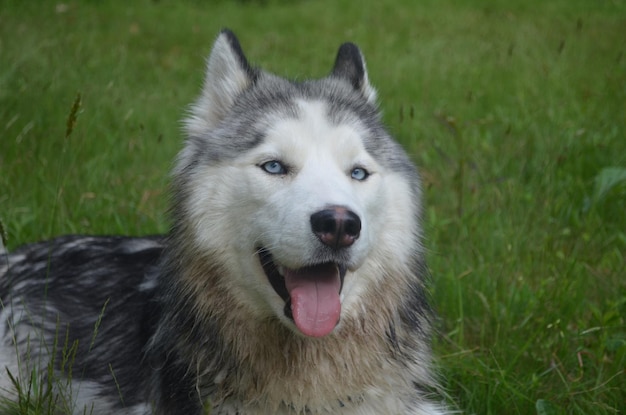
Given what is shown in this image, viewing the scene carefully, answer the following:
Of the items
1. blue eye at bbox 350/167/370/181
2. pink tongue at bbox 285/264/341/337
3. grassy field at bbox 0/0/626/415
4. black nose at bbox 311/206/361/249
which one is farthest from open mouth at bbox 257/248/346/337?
grassy field at bbox 0/0/626/415

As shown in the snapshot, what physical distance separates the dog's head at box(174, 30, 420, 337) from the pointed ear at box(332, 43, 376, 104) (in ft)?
0.91

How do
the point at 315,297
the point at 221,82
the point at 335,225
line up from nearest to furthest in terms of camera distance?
the point at 335,225
the point at 315,297
the point at 221,82

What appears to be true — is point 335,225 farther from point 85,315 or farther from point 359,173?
point 85,315

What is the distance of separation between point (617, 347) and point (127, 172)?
3.57 metres

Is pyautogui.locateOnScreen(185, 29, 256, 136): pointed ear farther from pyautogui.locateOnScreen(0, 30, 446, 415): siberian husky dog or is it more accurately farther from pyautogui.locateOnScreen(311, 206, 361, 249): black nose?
pyautogui.locateOnScreen(311, 206, 361, 249): black nose

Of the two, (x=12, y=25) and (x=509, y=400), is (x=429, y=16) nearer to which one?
(x=12, y=25)

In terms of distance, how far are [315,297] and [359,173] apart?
0.52 metres

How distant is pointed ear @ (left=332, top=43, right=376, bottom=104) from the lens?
318cm

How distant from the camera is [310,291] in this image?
2504mm

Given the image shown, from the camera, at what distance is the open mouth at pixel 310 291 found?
2.45 m

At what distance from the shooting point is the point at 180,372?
2.67 meters

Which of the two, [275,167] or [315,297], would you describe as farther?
[275,167]

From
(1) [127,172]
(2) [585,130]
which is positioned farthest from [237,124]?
(2) [585,130]

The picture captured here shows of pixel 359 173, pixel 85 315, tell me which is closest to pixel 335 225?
pixel 359 173
